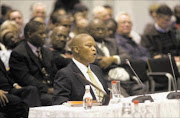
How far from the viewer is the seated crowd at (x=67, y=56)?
15.1 feet

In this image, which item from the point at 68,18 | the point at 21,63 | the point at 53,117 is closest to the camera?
the point at 53,117

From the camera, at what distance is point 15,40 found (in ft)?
21.0

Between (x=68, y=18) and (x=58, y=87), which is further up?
(x=68, y=18)

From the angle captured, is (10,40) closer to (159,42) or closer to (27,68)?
(27,68)

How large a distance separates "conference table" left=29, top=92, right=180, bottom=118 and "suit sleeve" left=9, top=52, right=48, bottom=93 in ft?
6.06

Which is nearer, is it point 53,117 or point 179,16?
point 53,117

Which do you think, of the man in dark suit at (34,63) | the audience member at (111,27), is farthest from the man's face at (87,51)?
the audience member at (111,27)

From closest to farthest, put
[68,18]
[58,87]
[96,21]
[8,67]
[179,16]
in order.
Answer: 1. [58,87]
2. [8,67]
3. [96,21]
4. [68,18]
5. [179,16]

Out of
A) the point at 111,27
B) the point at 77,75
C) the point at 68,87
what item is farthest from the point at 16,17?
the point at 77,75

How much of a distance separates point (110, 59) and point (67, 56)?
657 millimetres

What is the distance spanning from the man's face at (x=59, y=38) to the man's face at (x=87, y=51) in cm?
167

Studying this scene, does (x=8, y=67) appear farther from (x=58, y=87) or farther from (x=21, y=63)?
(x=58, y=87)

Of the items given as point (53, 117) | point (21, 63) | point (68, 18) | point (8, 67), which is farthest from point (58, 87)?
point (68, 18)

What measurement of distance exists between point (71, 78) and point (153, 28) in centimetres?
424
